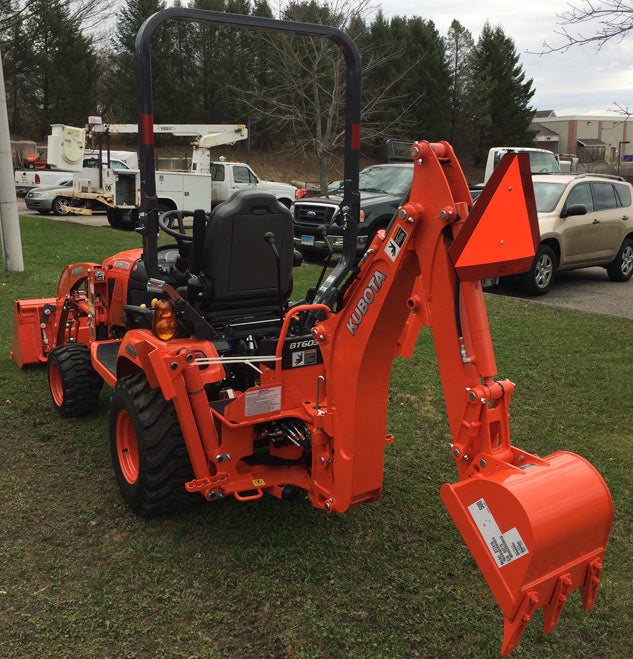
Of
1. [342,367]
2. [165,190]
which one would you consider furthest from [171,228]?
[165,190]

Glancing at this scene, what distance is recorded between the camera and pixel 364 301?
2936 mm

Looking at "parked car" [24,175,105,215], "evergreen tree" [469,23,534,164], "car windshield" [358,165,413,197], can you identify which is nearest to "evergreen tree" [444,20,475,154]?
"evergreen tree" [469,23,534,164]

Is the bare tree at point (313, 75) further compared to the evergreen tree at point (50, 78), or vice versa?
the evergreen tree at point (50, 78)

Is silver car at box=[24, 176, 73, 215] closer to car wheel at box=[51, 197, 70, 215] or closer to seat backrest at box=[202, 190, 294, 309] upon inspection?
car wheel at box=[51, 197, 70, 215]

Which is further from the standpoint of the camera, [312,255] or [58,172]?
[58,172]

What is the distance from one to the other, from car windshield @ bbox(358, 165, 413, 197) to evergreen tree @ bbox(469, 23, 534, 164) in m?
33.8

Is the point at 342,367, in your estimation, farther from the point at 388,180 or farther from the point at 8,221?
the point at 388,180

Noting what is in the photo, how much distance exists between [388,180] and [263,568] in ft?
37.4

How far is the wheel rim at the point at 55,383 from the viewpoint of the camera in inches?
211

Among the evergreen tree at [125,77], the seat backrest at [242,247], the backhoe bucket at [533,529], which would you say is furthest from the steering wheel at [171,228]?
the evergreen tree at [125,77]

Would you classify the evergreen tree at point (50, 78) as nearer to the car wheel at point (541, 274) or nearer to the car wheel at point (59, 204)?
the car wheel at point (59, 204)

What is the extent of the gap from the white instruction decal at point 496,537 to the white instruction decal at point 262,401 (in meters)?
1.35

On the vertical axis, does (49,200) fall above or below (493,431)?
above

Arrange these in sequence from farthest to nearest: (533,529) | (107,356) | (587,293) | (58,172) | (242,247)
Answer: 1. (58,172)
2. (587,293)
3. (107,356)
4. (242,247)
5. (533,529)
